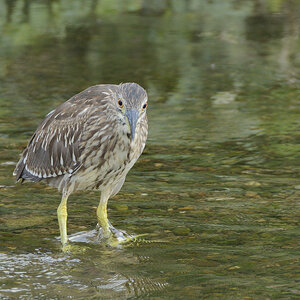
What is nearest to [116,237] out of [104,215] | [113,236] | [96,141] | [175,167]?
[113,236]

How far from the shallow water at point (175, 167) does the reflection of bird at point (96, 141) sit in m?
0.50

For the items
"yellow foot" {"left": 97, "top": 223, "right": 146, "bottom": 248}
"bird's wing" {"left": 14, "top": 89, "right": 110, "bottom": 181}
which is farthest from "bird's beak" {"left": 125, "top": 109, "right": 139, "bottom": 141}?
"yellow foot" {"left": 97, "top": 223, "right": 146, "bottom": 248}

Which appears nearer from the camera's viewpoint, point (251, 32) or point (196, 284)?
point (196, 284)

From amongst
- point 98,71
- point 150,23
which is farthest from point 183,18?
point 98,71

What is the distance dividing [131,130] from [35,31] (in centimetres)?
1491

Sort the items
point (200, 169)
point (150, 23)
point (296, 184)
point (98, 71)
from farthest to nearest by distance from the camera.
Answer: point (150, 23) < point (98, 71) < point (200, 169) < point (296, 184)

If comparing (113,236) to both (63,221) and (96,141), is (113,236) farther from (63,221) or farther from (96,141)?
(96,141)

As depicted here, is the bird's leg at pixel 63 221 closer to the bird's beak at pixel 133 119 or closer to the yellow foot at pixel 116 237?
the yellow foot at pixel 116 237

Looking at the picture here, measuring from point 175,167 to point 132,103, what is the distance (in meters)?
3.28

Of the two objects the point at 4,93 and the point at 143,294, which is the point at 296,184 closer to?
the point at 143,294

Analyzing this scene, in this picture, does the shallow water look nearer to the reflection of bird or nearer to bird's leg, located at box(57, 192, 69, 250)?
bird's leg, located at box(57, 192, 69, 250)

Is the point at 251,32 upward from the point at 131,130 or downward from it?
downward

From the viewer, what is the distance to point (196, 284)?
634 centimetres

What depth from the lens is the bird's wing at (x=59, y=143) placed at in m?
7.55
